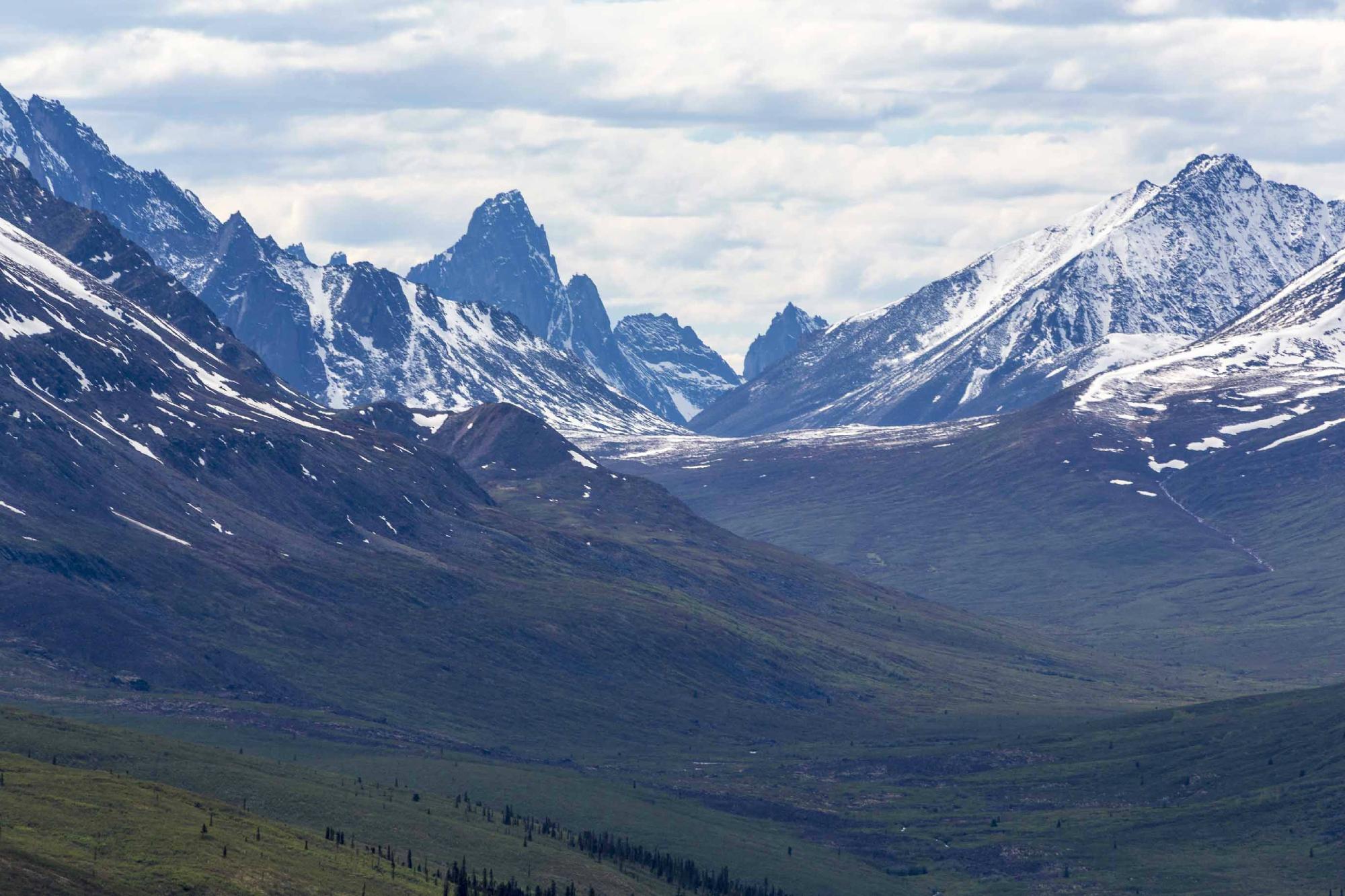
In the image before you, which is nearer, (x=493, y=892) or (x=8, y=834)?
(x=8, y=834)

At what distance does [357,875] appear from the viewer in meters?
181

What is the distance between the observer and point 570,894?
19950 cm

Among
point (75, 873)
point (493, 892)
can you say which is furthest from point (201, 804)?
point (75, 873)

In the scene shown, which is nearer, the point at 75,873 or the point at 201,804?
the point at 75,873

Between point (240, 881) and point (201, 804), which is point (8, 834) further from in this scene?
point (201, 804)

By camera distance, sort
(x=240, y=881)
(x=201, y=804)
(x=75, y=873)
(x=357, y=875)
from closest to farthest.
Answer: (x=75, y=873)
(x=240, y=881)
(x=357, y=875)
(x=201, y=804)

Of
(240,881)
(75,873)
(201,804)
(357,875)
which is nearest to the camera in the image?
(75,873)

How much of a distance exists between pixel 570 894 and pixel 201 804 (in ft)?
111

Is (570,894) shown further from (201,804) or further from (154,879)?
(154,879)

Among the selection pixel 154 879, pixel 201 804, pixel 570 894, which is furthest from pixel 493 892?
pixel 154 879

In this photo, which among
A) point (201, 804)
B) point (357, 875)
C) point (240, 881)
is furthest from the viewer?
point (201, 804)

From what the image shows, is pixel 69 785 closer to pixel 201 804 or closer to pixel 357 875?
pixel 201 804

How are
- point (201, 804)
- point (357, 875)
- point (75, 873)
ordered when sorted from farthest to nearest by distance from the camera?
point (201, 804), point (357, 875), point (75, 873)

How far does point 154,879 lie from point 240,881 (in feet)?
25.5
